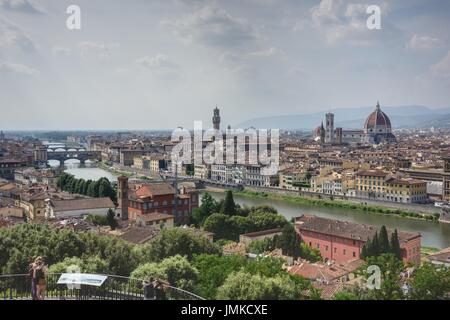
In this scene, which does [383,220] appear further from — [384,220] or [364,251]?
[364,251]

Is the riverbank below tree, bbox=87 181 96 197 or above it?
below

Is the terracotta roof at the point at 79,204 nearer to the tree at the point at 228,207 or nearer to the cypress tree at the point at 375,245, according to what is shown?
the tree at the point at 228,207

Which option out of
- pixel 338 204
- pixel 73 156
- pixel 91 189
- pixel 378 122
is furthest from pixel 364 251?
pixel 378 122

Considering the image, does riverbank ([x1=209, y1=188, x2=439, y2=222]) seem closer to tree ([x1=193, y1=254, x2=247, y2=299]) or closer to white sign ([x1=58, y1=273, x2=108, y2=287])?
tree ([x1=193, y1=254, x2=247, y2=299])

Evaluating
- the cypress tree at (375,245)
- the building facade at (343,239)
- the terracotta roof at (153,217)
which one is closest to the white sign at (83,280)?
the cypress tree at (375,245)

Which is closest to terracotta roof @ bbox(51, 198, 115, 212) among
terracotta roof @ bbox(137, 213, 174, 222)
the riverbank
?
terracotta roof @ bbox(137, 213, 174, 222)
